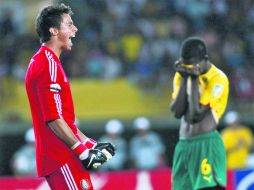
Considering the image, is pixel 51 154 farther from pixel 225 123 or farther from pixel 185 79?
pixel 225 123

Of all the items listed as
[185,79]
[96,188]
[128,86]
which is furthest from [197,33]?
[185,79]

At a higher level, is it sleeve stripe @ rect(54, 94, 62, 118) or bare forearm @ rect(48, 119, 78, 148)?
sleeve stripe @ rect(54, 94, 62, 118)

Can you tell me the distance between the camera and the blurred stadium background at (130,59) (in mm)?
13633

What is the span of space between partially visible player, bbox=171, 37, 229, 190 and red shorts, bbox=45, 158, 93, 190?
175 cm

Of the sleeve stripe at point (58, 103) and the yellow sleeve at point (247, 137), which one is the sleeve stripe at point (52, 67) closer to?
Result: the sleeve stripe at point (58, 103)

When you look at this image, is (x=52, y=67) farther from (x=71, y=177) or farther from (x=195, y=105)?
(x=195, y=105)

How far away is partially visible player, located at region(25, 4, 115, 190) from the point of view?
528 centimetres

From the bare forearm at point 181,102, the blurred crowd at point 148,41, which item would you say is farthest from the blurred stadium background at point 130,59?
the bare forearm at point 181,102

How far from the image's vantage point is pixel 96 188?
9422 millimetres

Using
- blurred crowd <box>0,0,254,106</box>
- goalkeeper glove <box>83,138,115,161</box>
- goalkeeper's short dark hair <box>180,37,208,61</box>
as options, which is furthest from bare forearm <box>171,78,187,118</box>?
blurred crowd <box>0,0,254,106</box>

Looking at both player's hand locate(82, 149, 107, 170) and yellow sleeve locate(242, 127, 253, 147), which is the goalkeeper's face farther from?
yellow sleeve locate(242, 127, 253, 147)

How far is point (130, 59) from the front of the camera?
14398 millimetres

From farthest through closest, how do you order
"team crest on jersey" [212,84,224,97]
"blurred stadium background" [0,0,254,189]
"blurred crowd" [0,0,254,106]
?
1. "blurred crowd" [0,0,254,106]
2. "blurred stadium background" [0,0,254,189]
3. "team crest on jersey" [212,84,224,97]

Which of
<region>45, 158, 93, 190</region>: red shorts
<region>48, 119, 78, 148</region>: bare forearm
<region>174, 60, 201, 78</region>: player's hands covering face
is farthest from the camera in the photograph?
<region>174, 60, 201, 78</region>: player's hands covering face
